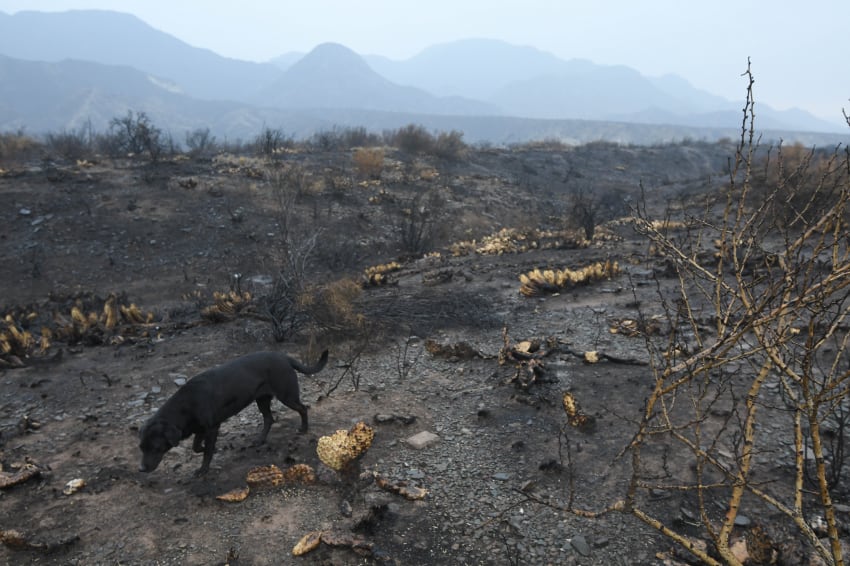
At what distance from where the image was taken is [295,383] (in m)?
4.66

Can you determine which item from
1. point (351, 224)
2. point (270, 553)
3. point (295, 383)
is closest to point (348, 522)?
point (270, 553)

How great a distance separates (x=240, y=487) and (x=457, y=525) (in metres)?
1.76

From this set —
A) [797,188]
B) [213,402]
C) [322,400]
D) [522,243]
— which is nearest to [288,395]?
[213,402]

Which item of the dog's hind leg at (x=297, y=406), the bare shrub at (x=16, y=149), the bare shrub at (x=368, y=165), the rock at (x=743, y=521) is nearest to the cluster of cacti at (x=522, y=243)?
the bare shrub at (x=368, y=165)

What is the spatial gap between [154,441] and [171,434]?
13 centimetres

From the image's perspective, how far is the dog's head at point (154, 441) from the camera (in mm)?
3689

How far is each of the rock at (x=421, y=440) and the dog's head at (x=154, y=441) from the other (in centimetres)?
206

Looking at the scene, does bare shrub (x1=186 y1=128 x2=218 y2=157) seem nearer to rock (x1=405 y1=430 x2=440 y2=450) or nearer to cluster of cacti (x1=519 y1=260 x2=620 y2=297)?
cluster of cacti (x1=519 y1=260 x2=620 y2=297)

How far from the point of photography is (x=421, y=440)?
4.68 meters

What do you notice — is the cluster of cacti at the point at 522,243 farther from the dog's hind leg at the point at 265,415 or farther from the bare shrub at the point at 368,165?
the dog's hind leg at the point at 265,415

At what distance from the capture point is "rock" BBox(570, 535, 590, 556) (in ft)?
10.8

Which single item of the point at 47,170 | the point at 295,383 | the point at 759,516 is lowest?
the point at 759,516

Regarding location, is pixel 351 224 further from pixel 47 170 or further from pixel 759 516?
pixel 759 516

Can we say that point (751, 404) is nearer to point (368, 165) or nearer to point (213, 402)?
point (213, 402)
